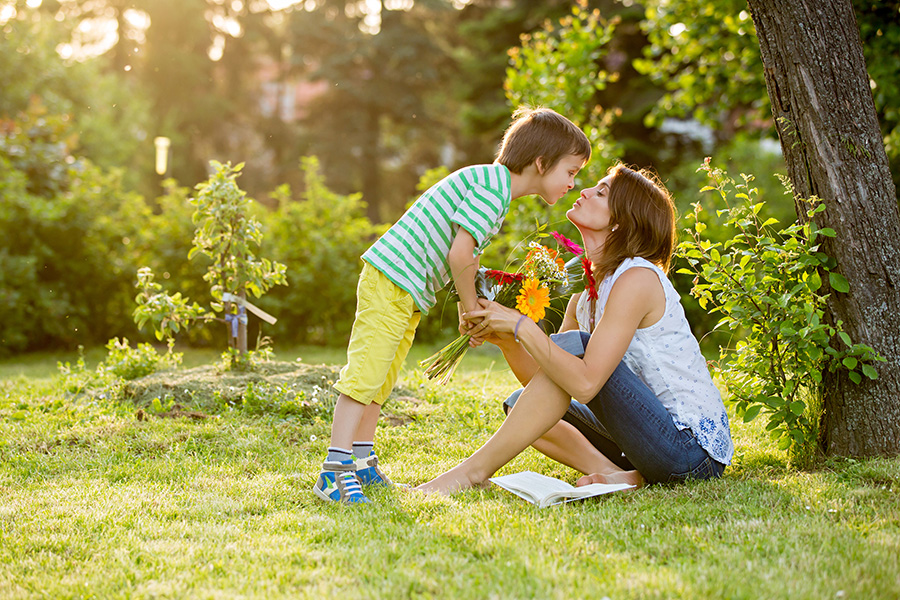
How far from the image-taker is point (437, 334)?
8.66m

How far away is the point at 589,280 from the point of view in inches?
117

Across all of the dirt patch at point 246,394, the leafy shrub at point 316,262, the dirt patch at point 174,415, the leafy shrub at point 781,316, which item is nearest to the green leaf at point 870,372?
the leafy shrub at point 781,316

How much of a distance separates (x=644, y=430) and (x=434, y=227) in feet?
3.48

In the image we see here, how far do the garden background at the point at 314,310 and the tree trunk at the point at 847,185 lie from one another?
26 cm

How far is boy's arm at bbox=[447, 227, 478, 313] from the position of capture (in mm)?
2721

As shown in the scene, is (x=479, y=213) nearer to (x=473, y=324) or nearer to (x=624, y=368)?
(x=473, y=324)

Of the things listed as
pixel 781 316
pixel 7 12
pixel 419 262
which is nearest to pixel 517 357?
pixel 419 262

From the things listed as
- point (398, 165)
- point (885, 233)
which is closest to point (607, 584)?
point (885, 233)

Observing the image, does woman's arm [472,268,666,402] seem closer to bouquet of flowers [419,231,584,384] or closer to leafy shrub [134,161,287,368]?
bouquet of flowers [419,231,584,384]

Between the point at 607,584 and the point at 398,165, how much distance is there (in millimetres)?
19906

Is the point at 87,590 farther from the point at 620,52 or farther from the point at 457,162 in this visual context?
the point at 457,162

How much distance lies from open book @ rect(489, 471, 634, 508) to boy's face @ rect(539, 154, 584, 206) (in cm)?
106

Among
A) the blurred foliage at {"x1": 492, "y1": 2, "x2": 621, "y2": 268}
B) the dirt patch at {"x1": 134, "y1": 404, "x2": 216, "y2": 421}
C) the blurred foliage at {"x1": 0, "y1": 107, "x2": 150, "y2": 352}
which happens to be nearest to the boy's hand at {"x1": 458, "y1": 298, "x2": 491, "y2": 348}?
the dirt patch at {"x1": 134, "y1": 404, "x2": 216, "y2": 421}

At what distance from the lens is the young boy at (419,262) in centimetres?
275
